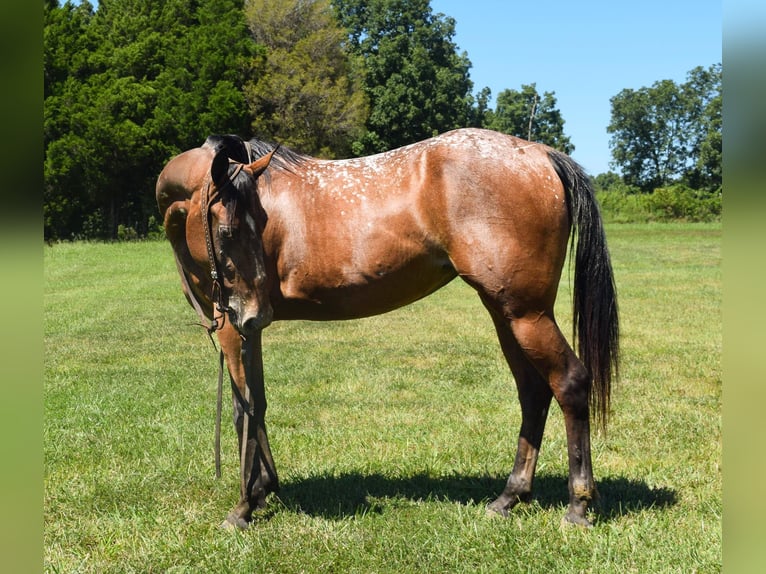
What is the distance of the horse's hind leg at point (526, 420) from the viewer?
13.0 ft

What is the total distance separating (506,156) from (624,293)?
11.1 meters

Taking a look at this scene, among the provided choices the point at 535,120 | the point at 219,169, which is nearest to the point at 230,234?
the point at 219,169

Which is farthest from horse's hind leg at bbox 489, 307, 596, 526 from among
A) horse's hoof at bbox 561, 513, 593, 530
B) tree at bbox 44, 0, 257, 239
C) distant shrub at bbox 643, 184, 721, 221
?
distant shrub at bbox 643, 184, 721, 221

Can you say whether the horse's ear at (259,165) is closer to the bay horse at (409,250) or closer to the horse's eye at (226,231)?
the bay horse at (409,250)

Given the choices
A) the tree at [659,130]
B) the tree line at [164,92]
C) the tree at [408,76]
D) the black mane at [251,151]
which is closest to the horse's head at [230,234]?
the black mane at [251,151]

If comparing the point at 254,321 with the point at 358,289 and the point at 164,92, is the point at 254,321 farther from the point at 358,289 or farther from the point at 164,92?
the point at 164,92

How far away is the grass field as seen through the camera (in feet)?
11.3

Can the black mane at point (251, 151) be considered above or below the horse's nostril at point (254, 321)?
above

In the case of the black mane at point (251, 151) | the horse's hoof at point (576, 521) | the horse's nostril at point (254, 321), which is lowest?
the horse's hoof at point (576, 521)

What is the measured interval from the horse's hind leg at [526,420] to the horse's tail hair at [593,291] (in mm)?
311

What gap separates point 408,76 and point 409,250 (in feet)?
145

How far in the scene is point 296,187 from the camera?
3926 mm
